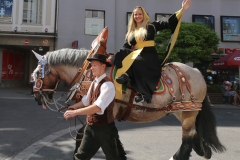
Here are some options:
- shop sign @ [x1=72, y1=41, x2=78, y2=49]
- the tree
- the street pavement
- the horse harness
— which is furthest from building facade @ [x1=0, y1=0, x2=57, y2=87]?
the horse harness

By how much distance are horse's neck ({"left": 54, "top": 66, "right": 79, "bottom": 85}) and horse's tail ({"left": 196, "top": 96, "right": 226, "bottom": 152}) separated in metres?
2.29

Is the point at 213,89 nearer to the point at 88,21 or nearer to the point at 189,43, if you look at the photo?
the point at 189,43

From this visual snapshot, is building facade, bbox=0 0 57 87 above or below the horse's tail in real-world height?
above

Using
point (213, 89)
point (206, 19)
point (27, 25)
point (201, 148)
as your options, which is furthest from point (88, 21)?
point (201, 148)

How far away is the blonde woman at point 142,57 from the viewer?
308 centimetres

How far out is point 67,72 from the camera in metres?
3.32

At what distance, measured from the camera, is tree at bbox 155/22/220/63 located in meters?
11.9

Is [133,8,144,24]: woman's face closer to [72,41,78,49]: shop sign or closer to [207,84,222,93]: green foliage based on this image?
[207,84,222,93]: green foliage

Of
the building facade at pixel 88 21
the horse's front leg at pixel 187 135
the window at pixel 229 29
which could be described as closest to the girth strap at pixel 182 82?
the horse's front leg at pixel 187 135

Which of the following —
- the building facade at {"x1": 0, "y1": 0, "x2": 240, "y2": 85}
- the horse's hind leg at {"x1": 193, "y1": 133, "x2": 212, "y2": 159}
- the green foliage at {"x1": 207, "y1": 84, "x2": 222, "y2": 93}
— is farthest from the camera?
the building facade at {"x1": 0, "y1": 0, "x2": 240, "y2": 85}

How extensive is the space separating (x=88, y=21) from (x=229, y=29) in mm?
11931

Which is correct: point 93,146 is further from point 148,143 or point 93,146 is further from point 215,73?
point 215,73

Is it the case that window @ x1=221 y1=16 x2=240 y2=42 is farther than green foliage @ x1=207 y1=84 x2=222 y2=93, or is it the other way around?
window @ x1=221 y1=16 x2=240 y2=42

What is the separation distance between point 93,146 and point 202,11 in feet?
62.3
